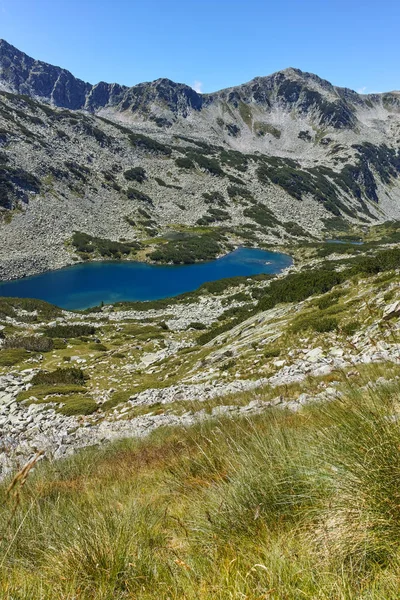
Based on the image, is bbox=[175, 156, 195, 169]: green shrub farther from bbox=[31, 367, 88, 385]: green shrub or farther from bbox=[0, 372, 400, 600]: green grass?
bbox=[0, 372, 400, 600]: green grass

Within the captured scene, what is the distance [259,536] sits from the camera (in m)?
2.68

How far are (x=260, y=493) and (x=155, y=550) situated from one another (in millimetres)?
1012

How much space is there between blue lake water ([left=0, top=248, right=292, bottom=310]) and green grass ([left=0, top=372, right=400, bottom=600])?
4731cm

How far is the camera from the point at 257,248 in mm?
86812

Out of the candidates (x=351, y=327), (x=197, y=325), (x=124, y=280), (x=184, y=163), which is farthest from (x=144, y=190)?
(x=351, y=327)

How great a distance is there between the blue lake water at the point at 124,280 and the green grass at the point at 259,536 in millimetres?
47315

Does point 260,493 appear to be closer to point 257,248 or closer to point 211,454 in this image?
point 211,454

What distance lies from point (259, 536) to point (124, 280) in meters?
59.1

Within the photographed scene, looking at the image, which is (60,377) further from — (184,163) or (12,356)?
(184,163)

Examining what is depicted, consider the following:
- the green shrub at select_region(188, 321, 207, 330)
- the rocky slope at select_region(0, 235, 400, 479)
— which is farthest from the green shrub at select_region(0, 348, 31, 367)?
the green shrub at select_region(188, 321, 207, 330)

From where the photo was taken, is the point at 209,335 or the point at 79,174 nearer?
the point at 209,335

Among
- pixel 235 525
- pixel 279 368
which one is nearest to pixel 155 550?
pixel 235 525

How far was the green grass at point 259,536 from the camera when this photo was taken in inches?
80.4

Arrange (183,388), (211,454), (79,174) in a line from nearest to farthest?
(211,454), (183,388), (79,174)
